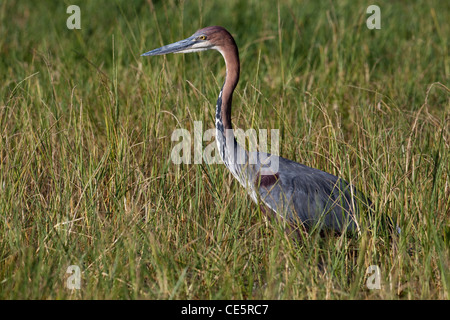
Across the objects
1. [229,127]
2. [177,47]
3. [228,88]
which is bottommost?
[229,127]

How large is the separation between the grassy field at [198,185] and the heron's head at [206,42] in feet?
0.99

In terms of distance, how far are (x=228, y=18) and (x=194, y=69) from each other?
1.66 metres

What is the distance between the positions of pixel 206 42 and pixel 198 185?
888 mm

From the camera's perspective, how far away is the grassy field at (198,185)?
116 inches

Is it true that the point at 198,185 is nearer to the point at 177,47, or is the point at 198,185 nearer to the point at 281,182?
the point at 281,182

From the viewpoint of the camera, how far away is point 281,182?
3.67m

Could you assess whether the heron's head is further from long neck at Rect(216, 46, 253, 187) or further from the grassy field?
the grassy field

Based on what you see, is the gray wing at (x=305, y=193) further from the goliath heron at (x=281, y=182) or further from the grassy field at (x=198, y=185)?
the grassy field at (x=198, y=185)

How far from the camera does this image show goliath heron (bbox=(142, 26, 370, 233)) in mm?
3543

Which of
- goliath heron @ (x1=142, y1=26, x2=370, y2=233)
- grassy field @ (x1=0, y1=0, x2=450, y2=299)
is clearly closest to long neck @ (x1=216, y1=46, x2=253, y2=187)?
goliath heron @ (x1=142, y1=26, x2=370, y2=233)

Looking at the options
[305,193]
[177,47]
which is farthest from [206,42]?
[305,193]

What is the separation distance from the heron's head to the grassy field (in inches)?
11.8

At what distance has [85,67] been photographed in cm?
553
